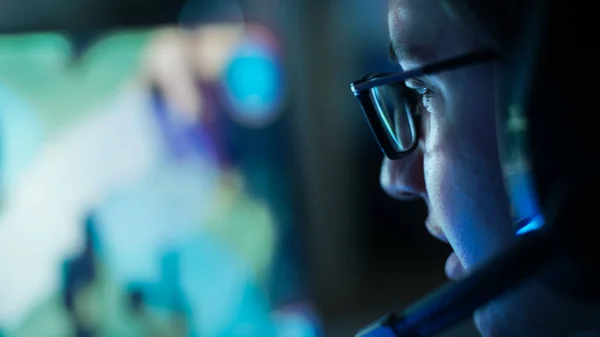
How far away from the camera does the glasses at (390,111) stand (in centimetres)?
59

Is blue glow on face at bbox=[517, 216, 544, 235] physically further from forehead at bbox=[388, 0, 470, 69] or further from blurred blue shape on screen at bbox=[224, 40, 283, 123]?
blurred blue shape on screen at bbox=[224, 40, 283, 123]

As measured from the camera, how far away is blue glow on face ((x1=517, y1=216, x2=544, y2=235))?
16.2 inches

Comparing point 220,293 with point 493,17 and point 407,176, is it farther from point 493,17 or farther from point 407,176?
point 493,17

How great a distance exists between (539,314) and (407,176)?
0.21m

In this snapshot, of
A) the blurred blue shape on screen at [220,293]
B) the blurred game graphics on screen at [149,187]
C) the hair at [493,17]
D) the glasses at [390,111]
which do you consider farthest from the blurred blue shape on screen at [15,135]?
the hair at [493,17]

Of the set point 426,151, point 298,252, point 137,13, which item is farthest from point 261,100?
point 426,151

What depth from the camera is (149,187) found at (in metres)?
1.15

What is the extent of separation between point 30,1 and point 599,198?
122 cm

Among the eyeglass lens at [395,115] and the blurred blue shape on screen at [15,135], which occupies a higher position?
the blurred blue shape on screen at [15,135]

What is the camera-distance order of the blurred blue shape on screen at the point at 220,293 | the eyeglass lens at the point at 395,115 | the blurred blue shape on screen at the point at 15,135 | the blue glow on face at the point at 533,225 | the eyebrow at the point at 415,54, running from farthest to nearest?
the blurred blue shape on screen at the point at 220,293
the blurred blue shape on screen at the point at 15,135
the eyeglass lens at the point at 395,115
the eyebrow at the point at 415,54
the blue glow on face at the point at 533,225

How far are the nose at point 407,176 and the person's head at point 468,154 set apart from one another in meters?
0.06

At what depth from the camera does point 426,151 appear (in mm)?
585

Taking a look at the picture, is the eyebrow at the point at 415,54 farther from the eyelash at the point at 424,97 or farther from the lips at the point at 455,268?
the lips at the point at 455,268

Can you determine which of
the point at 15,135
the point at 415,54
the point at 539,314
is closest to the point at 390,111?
the point at 415,54
